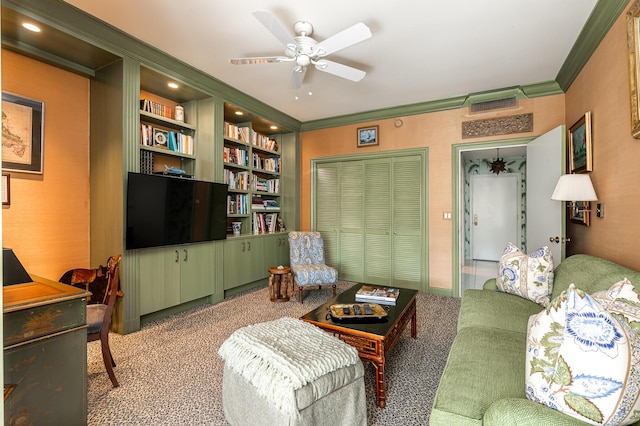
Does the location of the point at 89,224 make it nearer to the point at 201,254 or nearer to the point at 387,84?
the point at 201,254

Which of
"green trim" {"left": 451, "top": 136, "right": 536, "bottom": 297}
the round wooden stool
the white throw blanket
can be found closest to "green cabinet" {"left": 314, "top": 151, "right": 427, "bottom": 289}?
"green trim" {"left": 451, "top": 136, "right": 536, "bottom": 297}

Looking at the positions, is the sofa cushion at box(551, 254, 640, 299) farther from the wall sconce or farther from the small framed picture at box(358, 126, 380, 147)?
the small framed picture at box(358, 126, 380, 147)

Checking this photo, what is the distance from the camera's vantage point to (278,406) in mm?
1319

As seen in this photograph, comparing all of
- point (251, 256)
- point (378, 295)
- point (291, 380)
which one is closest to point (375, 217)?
point (251, 256)

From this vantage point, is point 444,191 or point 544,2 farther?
point 444,191

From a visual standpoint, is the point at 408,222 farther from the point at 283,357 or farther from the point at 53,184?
the point at 53,184

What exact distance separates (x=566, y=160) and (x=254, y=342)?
11.8 ft

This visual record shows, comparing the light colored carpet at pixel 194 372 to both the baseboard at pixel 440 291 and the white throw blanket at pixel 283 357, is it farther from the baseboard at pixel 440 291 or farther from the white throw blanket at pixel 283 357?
the baseboard at pixel 440 291

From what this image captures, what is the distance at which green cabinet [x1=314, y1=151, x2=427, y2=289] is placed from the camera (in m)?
4.41

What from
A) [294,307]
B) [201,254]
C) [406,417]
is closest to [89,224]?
[201,254]

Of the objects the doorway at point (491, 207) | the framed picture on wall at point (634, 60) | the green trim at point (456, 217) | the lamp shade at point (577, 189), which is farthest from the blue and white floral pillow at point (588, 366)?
the doorway at point (491, 207)

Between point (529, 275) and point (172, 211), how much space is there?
130 inches

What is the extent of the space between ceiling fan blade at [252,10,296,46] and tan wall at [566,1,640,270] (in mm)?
2300

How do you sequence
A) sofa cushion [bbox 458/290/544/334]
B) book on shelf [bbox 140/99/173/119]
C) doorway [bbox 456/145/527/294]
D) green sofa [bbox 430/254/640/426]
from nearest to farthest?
green sofa [bbox 430/254/640/426], sofa cushion [bbox 458/290/544/334], book on shelf [bbox 140/99/173/119], doorway [bbox 456/145/527/294]
